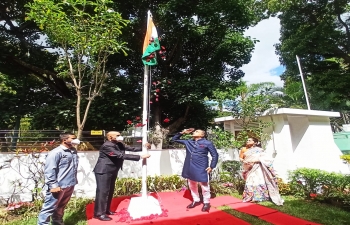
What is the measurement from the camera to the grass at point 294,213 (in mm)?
4121

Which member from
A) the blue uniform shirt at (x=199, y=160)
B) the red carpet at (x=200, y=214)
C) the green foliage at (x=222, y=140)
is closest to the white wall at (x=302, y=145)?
the green foliage at (x=222, y=140)

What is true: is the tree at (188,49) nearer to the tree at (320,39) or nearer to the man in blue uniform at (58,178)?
the man in blue uniform at (58,178)

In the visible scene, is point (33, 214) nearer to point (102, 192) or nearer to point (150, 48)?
point (102, 192)

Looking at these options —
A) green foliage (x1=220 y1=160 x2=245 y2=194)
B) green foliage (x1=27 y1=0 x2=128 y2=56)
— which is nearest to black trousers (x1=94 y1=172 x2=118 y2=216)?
green foliage (x1=27 y1=0 x2=128 y2=56)

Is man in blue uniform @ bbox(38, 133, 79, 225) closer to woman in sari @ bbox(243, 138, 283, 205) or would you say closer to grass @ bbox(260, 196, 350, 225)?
woman in sari @ bbox(243, 138, 283, 205)

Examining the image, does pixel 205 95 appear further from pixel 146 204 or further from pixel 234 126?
pixel 146 204

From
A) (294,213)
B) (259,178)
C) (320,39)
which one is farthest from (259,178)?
(320,39)

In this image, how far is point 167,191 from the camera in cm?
613

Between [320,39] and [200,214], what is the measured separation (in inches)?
519

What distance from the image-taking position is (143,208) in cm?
426

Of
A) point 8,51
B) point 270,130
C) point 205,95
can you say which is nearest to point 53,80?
point 8,51

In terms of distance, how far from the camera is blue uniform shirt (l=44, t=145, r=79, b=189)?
340 cm

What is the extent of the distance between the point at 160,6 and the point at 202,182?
6.32 meters

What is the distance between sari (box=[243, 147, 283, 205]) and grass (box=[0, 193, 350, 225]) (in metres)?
0.24
